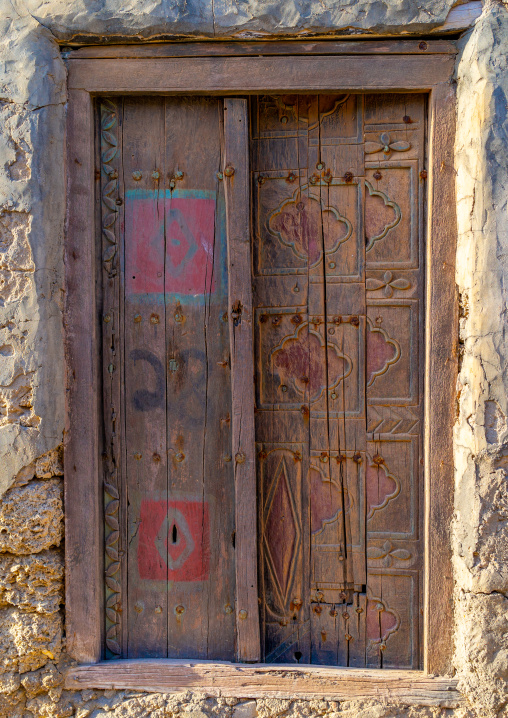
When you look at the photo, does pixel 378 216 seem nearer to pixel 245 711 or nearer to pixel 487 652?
pixel 487 652

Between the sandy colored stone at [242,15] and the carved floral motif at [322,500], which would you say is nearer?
the sandy colored stone at [242,15]

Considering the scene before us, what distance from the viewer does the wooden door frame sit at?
6.65 feet

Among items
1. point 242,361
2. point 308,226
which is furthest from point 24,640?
point 308,226

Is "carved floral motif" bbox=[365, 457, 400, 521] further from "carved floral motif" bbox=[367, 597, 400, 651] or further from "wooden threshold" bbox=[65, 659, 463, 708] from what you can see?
"wooden threshold" bbox=[65, 659, 463, 708]

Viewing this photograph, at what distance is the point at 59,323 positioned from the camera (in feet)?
6.72

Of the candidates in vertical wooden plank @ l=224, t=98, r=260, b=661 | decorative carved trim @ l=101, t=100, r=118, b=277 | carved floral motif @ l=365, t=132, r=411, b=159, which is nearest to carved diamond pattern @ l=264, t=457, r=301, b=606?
vertical wooden plank @ l=224, t=98, r=260, b=661

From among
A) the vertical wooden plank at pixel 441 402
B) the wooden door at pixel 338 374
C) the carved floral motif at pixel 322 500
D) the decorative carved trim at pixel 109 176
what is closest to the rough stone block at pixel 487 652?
the vertical wooden plank at pixel 441 402

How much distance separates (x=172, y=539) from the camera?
2201 millimetres

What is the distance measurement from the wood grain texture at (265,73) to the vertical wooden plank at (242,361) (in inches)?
4.3

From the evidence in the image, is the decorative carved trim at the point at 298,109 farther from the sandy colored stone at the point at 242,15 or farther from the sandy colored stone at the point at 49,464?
the sandy colored stone at the point at 49,464

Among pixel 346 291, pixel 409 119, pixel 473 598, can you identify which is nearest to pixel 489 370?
pixel 346 291

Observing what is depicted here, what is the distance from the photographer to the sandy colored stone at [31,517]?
1.99 metres

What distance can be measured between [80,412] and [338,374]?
1.02 meters

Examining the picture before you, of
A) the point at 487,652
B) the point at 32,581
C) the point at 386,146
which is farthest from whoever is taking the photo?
the point at 386,146
